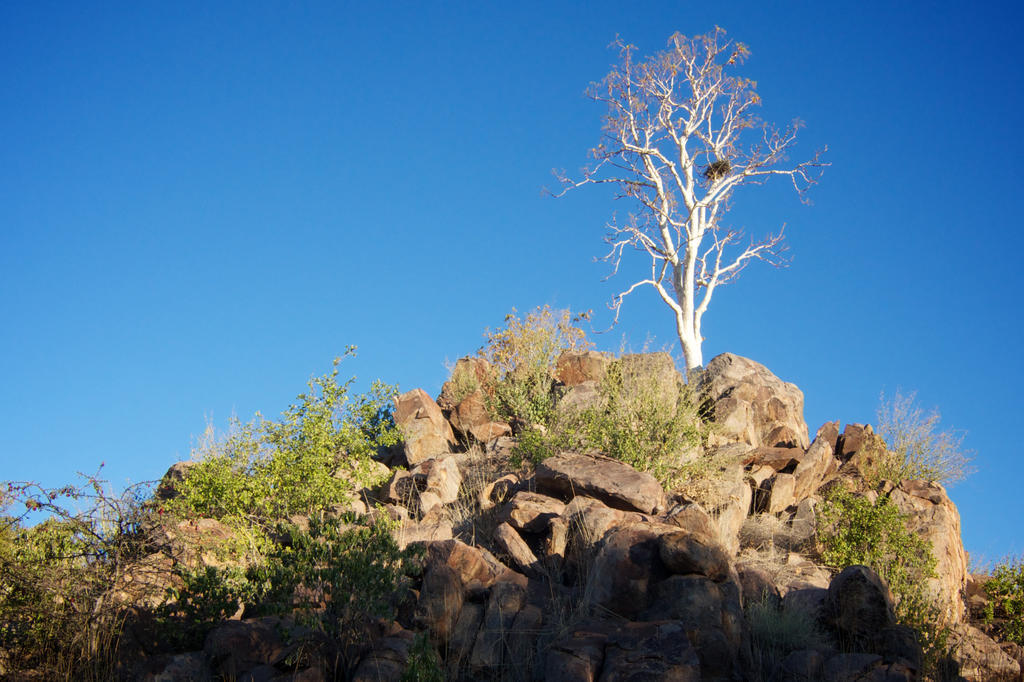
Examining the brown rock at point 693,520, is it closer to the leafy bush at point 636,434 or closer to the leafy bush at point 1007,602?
the leafy bush at point 636,434

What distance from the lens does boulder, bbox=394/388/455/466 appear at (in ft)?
56.9

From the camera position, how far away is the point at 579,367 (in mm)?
20391

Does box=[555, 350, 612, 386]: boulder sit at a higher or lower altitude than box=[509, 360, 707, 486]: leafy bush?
higher

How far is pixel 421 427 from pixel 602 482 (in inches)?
233

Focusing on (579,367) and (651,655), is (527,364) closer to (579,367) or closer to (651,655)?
(579,367)

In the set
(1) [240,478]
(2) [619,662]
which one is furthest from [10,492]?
(2) [619,662]

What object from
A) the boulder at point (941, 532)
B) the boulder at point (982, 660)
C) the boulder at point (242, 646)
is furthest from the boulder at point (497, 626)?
the boulder at point (941, 532)

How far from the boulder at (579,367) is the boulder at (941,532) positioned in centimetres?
682

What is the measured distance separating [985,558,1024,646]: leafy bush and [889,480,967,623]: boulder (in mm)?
484

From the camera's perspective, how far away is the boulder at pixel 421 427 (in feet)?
56.9

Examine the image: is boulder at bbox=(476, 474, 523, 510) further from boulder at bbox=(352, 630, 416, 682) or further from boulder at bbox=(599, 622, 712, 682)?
boulder at bbox=(599, 622, 712, 682)

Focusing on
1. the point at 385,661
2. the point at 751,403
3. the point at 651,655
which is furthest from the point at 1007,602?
the point at 385,661

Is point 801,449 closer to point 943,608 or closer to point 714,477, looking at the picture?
point 714,477

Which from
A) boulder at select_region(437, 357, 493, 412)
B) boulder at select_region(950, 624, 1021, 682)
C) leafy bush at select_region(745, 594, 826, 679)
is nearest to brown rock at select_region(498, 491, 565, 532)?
leafy bush at select_region(745, 594, 826, 679)
